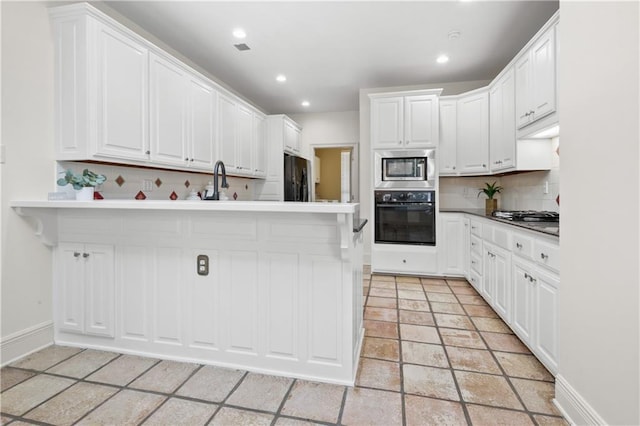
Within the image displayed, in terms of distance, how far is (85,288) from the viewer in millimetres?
2158

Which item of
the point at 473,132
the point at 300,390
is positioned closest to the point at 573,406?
the point at 300,390

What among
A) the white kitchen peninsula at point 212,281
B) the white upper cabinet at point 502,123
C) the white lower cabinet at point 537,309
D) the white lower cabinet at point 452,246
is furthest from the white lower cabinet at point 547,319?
the white lower cabinet at point 452,246

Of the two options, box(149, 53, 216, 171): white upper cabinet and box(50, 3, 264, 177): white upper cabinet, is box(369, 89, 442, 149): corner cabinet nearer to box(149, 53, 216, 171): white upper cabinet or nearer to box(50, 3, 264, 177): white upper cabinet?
box(149, 53, 216, 171): white upper cabinet

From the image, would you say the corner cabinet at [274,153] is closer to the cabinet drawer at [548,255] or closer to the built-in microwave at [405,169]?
the built-in microwave at [405,169]

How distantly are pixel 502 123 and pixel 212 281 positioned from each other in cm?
330

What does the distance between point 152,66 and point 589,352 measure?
11.4 ft

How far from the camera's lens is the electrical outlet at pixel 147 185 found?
3.05m

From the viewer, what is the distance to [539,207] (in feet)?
10.5

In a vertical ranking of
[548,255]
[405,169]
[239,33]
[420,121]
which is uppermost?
[239,33]

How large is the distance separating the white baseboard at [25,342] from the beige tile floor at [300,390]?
0.06m

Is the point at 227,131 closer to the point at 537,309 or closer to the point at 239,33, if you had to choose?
the point at 239,33

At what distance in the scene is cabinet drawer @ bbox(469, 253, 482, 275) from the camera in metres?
3.30

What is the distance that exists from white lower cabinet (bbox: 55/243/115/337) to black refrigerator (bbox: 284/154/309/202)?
331 centimetres

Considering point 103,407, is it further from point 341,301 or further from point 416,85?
point 416,85
